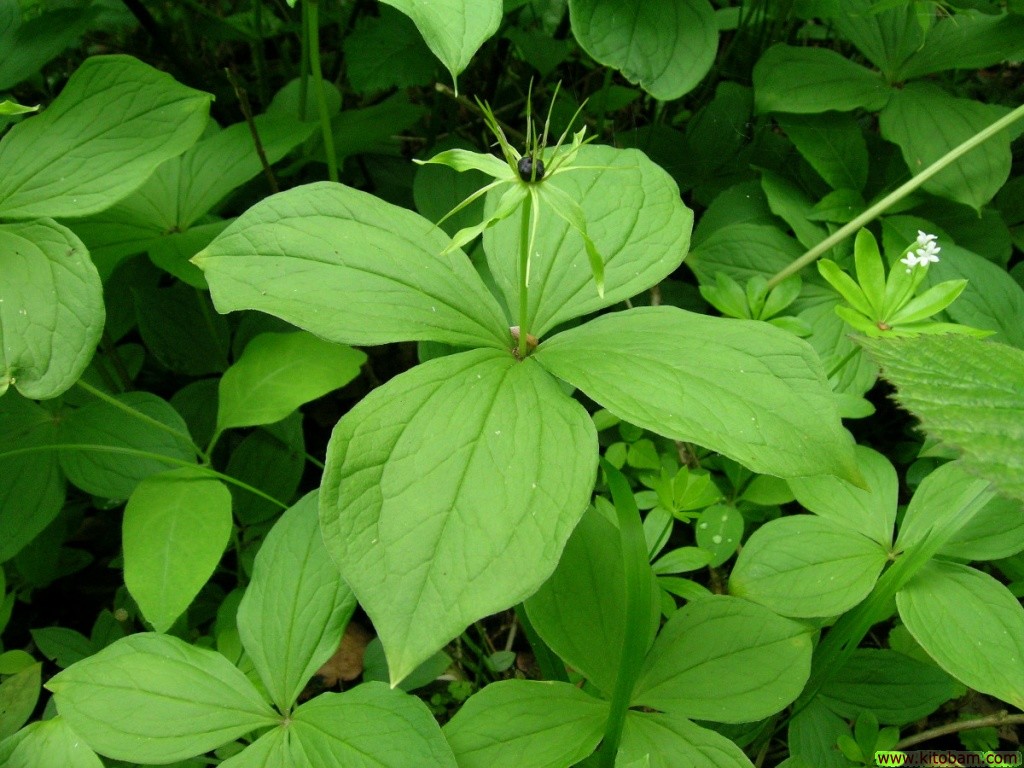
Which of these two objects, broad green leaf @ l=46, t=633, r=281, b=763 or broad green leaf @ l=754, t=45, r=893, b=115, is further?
broad green leaf @ l=754, t=45, r=893, b=115

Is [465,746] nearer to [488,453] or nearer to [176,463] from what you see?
[488,453]

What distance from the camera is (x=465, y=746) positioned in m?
1.06

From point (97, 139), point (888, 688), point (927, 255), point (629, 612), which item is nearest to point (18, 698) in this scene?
point (97, 139)

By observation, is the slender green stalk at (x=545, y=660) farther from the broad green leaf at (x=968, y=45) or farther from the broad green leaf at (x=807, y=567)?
the broad green leaf at (x=968, y=45)

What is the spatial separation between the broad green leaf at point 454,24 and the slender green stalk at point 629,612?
0.62m

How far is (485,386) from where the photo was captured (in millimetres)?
986

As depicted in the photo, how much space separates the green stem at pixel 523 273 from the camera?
3.03 feet

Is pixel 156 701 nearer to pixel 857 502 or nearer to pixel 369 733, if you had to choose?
pixel 369 733

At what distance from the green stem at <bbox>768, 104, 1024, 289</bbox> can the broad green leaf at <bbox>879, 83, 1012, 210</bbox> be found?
4.1 inches

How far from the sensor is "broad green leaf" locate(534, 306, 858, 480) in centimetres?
91

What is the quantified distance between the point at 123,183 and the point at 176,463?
495 millimetres

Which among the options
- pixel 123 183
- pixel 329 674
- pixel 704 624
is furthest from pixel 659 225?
pixel 329 674

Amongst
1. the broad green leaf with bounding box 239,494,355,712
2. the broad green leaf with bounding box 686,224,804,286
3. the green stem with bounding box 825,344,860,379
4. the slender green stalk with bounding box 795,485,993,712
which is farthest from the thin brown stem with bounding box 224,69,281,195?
the slender green stalk with bounding box 795,485,993,712

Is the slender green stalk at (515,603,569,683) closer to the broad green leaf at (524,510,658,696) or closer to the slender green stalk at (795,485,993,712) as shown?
the broad green leaf at (524,510,658,696)
